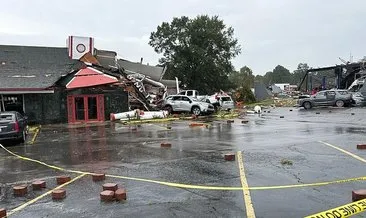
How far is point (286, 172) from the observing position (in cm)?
869

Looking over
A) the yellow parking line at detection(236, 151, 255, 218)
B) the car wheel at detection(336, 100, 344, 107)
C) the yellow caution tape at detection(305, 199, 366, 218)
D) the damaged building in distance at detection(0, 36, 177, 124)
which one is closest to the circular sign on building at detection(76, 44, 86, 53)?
the damaged building in distance at detection(0, 36, 177, 124)

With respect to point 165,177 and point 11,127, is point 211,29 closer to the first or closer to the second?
point 11,127

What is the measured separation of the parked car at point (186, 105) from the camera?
33.2 metres

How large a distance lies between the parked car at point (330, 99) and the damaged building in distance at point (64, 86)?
1477 centimetres

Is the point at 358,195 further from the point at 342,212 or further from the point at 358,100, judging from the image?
the point at 358,100

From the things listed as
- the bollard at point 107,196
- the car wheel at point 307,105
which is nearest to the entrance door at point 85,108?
the car wheel at point 307,105

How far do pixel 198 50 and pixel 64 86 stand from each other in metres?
36.6

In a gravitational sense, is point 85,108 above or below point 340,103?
above

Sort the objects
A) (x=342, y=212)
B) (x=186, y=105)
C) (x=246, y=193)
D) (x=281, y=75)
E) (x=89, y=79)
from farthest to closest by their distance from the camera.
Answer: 1. (x=281, y=75)
2. (x=186, y=105)
3. (x=89, y=79)
4. (x=246, y=193)
5. (x=342, y=212)

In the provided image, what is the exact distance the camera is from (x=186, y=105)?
33.8m

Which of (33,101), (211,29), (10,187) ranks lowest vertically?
(10,187)

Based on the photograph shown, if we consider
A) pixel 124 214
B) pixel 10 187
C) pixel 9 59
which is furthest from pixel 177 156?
pixel 9 59

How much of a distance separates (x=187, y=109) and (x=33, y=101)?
11.8 meters

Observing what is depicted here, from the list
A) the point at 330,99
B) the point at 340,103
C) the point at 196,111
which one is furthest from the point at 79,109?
the point at 340,103
